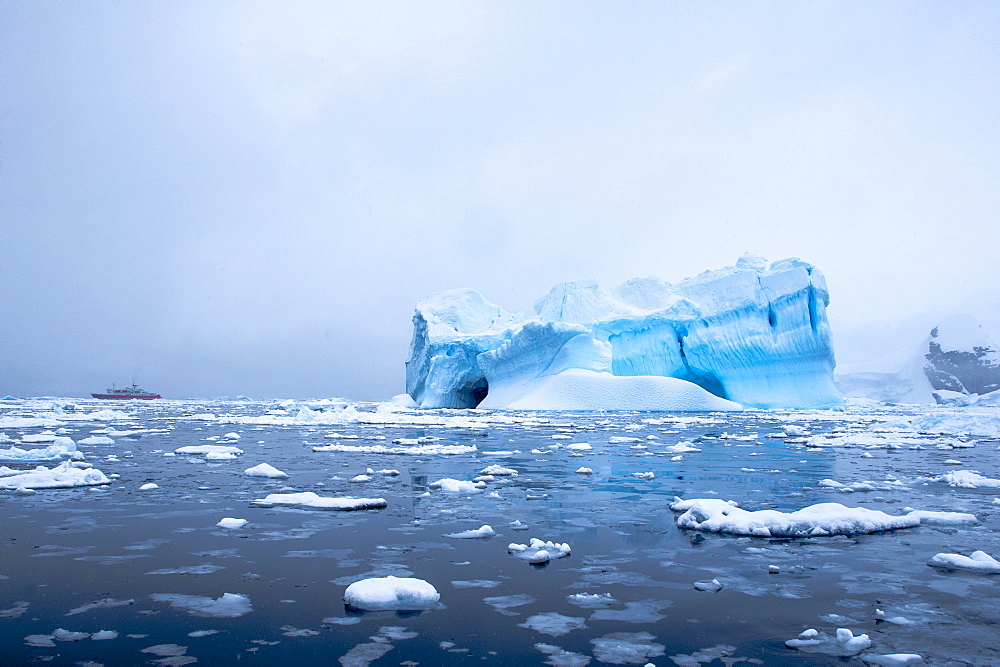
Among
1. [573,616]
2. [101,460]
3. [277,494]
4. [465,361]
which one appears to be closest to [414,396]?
[465,361]

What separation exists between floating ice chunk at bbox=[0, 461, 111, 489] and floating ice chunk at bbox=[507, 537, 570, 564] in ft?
13.5

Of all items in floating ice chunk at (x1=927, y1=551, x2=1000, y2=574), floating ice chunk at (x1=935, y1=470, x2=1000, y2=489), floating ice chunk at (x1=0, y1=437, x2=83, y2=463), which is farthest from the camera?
floating ice chunk at (x1=0, y1=437, x2=83, y2=463)

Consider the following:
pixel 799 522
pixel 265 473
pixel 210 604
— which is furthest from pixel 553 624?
pixel 265 473

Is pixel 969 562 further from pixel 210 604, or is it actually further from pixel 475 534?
pixel 210 604

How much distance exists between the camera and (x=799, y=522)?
3.66 m

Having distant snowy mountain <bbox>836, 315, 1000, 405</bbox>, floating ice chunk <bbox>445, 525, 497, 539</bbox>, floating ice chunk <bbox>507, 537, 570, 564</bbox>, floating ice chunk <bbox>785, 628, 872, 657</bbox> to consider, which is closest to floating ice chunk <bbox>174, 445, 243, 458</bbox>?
floating ice chunk <bbox>445, 525, 497, 539</bbox>

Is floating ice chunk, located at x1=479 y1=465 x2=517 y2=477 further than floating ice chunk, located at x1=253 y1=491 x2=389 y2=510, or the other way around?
floating ice chunk, located at x1=479 y1=465 x2=517 y2=477

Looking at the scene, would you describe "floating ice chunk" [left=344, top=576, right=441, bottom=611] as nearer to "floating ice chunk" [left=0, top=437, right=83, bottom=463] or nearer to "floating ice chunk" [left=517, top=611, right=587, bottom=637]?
"floating ice chunk" [left=517, top=611, right=587, bottom=637]

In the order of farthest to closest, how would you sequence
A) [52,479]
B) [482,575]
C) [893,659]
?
1. [52,479]
2. [482,575]
3. [893,659]

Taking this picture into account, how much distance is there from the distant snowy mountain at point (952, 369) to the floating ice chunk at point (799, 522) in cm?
3527

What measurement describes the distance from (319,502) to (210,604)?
205cm

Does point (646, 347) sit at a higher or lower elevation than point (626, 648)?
higher

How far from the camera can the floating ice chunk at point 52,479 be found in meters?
5.05

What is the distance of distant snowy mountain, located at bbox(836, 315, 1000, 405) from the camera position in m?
34.7
